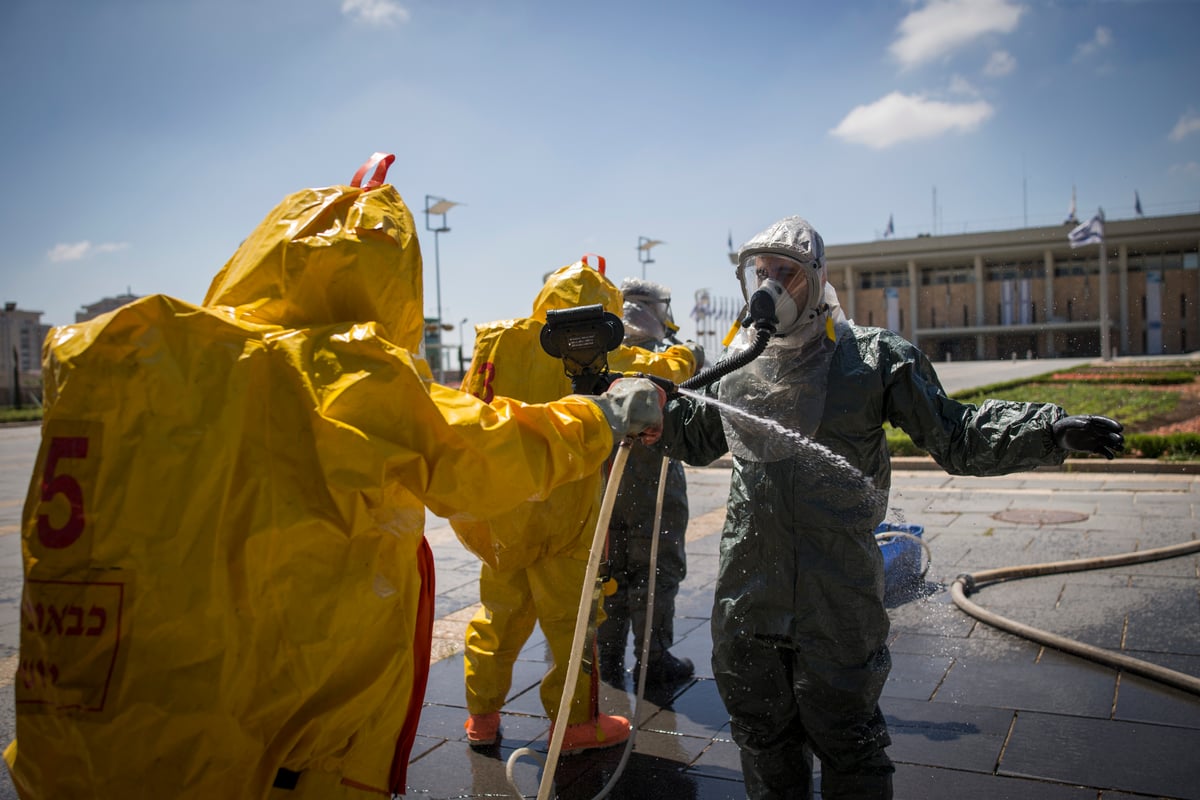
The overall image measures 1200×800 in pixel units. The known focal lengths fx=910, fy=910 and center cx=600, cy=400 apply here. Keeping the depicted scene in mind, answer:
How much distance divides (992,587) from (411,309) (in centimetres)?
456

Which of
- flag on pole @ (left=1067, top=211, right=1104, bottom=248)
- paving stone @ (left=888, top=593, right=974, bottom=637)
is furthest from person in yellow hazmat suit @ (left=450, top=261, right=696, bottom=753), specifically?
flag on pole @ (left=1067, top=211, right=1104, bottom=248)

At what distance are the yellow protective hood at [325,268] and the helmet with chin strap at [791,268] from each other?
1.12 meters

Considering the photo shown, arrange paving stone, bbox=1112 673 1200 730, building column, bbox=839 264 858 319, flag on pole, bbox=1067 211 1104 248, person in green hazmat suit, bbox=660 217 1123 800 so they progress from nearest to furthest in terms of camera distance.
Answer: person in green hazmat suit, bbox=660 217 1123 800, paving stone, bbox=1112 673 1200 730, flag on pole, bbox=1067 211 1104 248, building column, bbox=839 264 858 319

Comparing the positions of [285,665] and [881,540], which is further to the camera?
[881,540]

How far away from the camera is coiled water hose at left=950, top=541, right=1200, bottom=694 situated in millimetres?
3689

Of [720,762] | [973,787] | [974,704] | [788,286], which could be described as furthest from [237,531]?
[974,704]

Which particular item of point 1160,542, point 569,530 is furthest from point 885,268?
point 569,530

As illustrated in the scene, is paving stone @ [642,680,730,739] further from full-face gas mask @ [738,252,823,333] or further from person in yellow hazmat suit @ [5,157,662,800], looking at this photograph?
person in yellow hazmat suit @ [5,157,662,800]

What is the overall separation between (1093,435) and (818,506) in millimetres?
686

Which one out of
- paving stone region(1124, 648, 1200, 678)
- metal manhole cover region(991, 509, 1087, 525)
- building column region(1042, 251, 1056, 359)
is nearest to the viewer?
paving stone region(1124, 648, 1200, 678)

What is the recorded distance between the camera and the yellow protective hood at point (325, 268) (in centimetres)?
179

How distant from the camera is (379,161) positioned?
7.08 ft

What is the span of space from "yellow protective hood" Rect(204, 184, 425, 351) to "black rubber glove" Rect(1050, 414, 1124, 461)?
1.62m

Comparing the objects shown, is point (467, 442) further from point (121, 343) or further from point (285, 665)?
point (121, 343)
